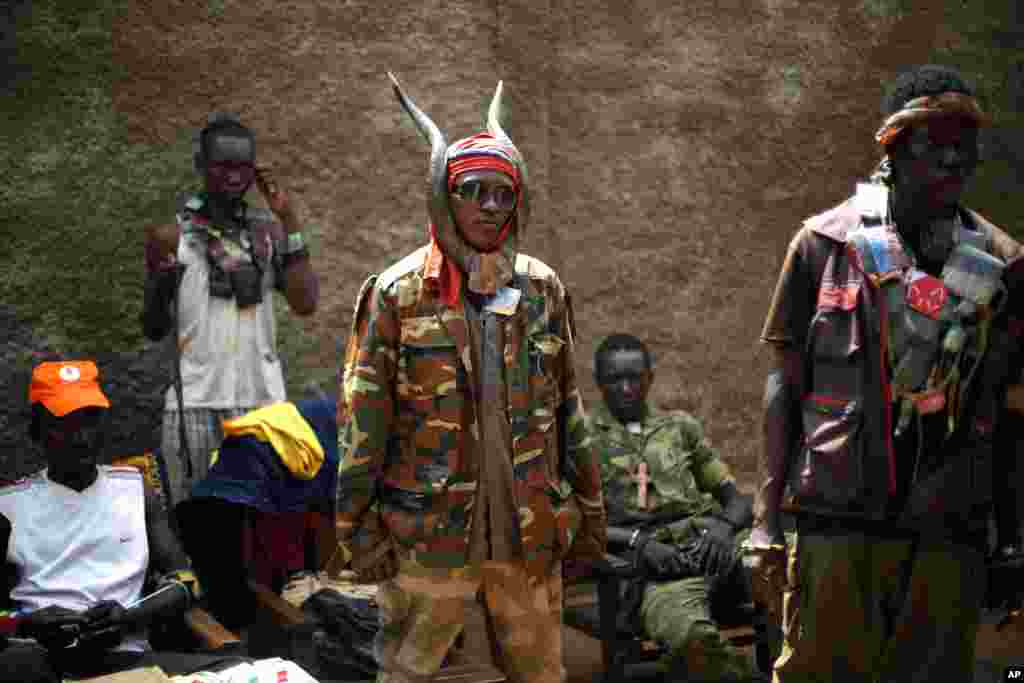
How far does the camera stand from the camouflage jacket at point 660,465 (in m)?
6.04

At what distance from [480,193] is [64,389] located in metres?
1.73

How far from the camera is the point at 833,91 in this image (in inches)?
324

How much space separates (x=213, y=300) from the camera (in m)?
5.85

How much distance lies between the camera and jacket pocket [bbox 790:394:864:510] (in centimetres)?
348

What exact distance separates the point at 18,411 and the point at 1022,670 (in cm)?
461

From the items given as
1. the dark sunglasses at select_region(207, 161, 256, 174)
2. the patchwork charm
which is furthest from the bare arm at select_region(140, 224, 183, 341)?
the patchwork charm

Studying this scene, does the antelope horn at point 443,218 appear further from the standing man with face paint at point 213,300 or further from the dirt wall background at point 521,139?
the dirt wall background at point 521,139

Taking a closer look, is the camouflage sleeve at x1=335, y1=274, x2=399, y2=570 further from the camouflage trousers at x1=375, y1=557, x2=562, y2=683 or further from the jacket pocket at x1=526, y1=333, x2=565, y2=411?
the jacket pocket at x1=526, y1=333, x2=565, y2=411

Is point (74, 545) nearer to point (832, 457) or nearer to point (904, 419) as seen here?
point (832, 457)

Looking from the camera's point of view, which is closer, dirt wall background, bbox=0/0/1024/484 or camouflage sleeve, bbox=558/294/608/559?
camouflage sleeve, bbox=558/294/608/559

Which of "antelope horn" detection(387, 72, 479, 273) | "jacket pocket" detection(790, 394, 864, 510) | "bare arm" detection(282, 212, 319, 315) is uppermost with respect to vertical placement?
"antelope horn" detection(387, 72, 479, 273)

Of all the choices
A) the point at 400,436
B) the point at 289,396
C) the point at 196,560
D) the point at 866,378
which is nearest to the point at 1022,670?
the point at 866,378

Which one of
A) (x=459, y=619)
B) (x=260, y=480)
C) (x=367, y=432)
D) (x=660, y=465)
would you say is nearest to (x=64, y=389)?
(x=260, y=480)

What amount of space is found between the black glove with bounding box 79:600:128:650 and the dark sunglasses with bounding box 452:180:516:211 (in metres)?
1.76
